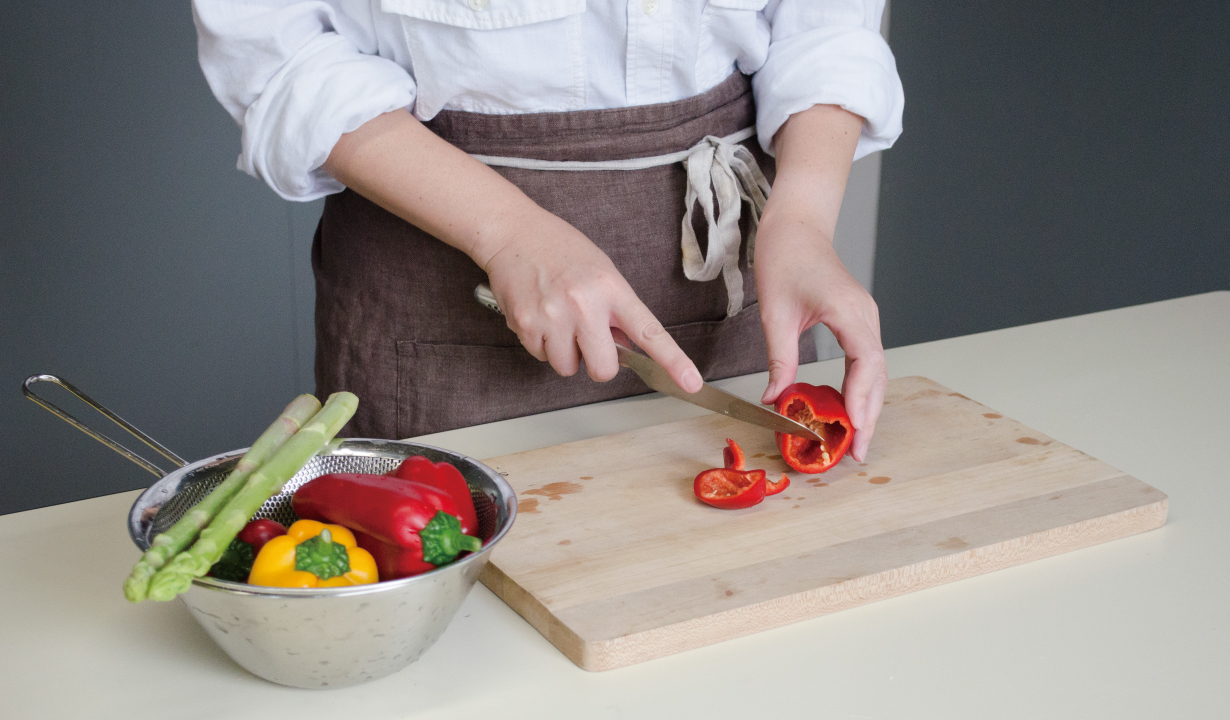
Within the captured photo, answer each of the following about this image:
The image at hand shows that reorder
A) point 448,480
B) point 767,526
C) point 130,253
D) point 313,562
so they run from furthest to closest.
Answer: point 130,253, point 767,526, point 448,480, point 313,562

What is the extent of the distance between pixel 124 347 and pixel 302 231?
465mm

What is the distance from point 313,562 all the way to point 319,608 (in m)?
0.03

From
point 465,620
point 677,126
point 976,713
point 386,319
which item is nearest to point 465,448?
point 386,319

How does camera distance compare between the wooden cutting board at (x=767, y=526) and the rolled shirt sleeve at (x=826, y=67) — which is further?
the rolled shirt sleeve at (x=826, y=67)

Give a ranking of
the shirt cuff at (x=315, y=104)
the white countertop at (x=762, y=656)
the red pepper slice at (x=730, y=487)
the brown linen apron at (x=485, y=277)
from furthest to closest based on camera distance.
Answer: the brown linen apron at (x=485, y=277) → the shirt cuff at (x=315, y=104) → the red pepper slice at (x=730, y=487) → the white countertop at (x=762, y=656)

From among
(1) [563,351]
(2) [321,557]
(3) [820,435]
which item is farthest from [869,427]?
(2) [321,557]

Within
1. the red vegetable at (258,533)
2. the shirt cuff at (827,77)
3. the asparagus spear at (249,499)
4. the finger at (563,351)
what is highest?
the shirt cuff at (827,77)

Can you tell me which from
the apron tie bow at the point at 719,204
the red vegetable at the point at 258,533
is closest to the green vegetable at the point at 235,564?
the red vegetable at the point at 258,533

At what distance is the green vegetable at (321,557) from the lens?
0.60 m

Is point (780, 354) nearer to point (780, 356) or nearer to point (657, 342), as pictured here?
point (780, 356)

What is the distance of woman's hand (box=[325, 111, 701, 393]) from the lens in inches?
38.3

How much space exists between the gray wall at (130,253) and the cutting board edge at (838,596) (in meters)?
1.88

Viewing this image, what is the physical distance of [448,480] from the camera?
716 mm

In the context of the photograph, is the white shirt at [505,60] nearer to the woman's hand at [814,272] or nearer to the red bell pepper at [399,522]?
the woman's hand at [814,272]
